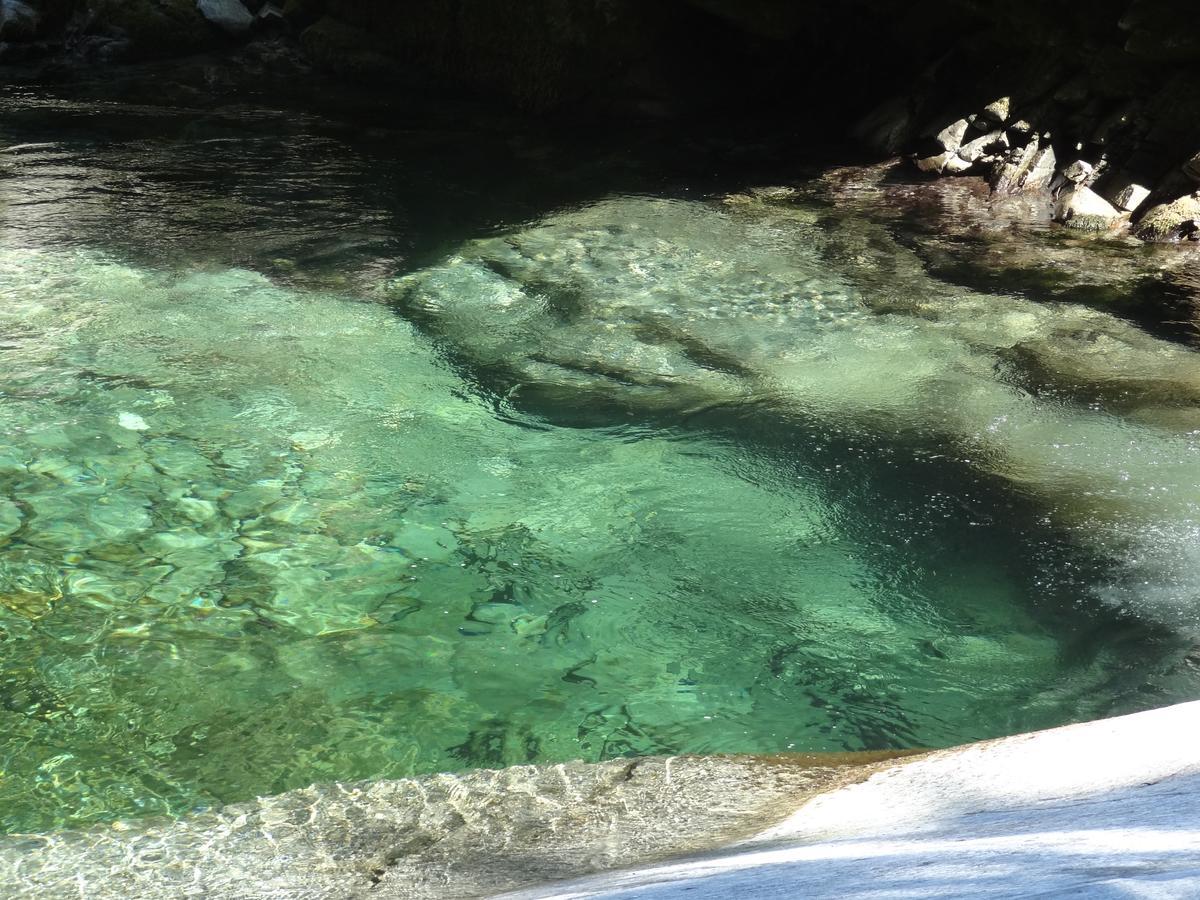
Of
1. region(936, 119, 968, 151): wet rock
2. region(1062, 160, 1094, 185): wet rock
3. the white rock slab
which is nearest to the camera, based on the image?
the white rock slab

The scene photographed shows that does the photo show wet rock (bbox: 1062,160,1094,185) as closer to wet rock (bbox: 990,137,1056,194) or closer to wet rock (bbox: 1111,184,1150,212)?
wet rock (bbox: 990,137,1056,194)


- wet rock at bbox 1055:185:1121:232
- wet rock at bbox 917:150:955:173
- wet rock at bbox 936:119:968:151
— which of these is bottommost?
wet rock at bbox 1055:185:1121:232

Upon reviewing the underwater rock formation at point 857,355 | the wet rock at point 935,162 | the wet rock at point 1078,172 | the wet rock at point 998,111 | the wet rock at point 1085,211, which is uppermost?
the wet rock at point 998,111

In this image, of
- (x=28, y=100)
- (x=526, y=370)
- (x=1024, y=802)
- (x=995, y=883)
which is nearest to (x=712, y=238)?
(x=526, y=370)

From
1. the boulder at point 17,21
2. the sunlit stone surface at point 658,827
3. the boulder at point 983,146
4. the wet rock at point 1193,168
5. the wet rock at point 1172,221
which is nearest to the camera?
the sunlit stone surface at point 658,827

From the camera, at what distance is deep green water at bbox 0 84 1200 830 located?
3.07 m

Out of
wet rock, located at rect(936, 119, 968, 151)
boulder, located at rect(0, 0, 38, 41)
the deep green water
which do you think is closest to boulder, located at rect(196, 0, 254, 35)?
boulder, located at rect(0, 0, 38, 41)

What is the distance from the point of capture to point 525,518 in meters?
4.01

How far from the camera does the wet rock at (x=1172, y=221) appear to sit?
6828 millimetres

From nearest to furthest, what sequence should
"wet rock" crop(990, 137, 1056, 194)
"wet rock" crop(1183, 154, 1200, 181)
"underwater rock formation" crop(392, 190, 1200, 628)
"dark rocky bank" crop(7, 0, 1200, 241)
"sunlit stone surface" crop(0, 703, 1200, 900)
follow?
1. "sunlit stone surface" crop(0, 703, 1200, 900)
2. "underwater rock formation" crop(392, 190, 1200, 628)
3. "wet rock" crop(1183, 154, 1200, 181)
4. "dark rocky bank" crop(7, 0, 1200, 241)
5. "wet rock" crop(990, 137, 1056, 194)

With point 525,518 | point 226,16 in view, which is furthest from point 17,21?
point 525,518

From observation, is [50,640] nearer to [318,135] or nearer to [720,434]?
[720,434]

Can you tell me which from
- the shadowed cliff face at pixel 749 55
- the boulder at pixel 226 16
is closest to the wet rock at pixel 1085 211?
the shadowed cliff face at pixel 749 55

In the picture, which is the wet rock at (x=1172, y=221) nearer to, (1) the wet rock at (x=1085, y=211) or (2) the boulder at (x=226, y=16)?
(1) the wet rock at (x=1085, y=211)
